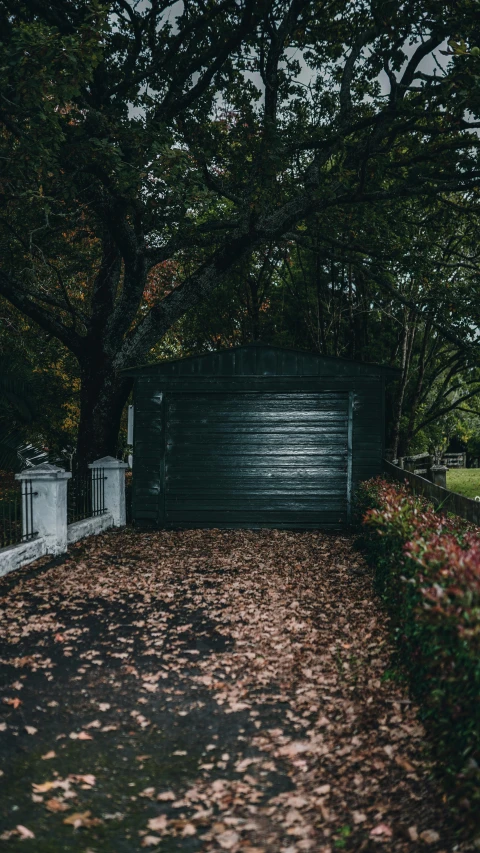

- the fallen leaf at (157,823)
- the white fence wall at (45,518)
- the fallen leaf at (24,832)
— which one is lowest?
the fallen leaf at (157,823)

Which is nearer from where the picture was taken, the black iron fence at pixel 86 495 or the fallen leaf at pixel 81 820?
the fallen leaf at pixel 81 820

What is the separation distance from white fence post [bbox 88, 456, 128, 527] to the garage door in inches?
37.7

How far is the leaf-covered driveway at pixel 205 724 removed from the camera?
3924mm

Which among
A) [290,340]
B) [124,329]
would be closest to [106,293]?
[124,329]

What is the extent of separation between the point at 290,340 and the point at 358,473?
12.0 m

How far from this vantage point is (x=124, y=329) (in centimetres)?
1588

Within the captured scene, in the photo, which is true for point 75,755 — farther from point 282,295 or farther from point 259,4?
point 282,295

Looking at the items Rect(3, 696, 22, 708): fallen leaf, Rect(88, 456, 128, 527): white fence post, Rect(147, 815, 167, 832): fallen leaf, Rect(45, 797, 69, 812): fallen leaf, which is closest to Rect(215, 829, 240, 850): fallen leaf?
Rect(147, 815, 167, 832): fallen leaf

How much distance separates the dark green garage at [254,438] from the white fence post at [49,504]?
3.98 metres

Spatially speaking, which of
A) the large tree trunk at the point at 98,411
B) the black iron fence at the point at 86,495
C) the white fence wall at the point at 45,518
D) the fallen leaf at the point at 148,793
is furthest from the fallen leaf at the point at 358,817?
the large tree trunk at the point at 98,411

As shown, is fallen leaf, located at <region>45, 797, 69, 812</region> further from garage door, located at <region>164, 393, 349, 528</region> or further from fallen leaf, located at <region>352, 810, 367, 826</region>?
garage door, located at <region>164, 393, 349, 528</region>

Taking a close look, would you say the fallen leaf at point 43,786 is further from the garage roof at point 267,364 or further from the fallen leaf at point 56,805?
the garage roof at point 267,364

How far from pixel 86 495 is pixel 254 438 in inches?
148

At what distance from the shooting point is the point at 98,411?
1541 centimetres
